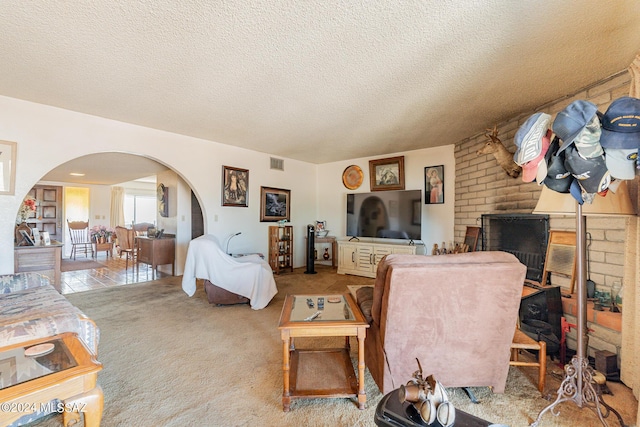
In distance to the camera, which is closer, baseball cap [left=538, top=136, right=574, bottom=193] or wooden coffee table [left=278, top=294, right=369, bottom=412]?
baseball cap [left=538, top=136, right=574, bottom=193]

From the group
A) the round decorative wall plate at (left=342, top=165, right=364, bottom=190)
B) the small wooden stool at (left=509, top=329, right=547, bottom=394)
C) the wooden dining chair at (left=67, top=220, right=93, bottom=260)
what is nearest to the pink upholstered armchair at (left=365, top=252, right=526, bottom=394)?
the small wooden stool at (left=509, top=329, right=547, bottom=394)

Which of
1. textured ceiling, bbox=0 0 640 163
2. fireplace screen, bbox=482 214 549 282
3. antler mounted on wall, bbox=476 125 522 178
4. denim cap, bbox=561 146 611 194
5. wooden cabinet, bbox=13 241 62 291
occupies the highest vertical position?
textured ceiling, bbox=0 0 640 163

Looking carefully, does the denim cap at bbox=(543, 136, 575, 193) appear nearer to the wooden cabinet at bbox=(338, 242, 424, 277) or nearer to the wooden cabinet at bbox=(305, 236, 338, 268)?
the wooden cabinet at bbox=(338, 242, 424, 277)

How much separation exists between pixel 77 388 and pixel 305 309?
47.4 inches

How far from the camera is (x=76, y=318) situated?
1803 mm

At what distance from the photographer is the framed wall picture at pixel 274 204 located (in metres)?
5.33

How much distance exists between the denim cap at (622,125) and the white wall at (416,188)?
3359mm

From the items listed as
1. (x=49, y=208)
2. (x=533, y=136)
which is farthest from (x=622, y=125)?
(x=49, y=208)

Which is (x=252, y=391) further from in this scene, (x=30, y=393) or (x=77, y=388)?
(x=30, y=393)

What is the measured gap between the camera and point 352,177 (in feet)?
19.2

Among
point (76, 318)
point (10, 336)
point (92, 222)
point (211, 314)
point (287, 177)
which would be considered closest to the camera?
point (10, 336)

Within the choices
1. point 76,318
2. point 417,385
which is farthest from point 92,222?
point 417,385

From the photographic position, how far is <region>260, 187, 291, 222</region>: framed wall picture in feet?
17.5

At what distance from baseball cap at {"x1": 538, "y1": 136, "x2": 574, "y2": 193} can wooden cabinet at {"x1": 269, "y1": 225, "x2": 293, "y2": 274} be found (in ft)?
14.5
